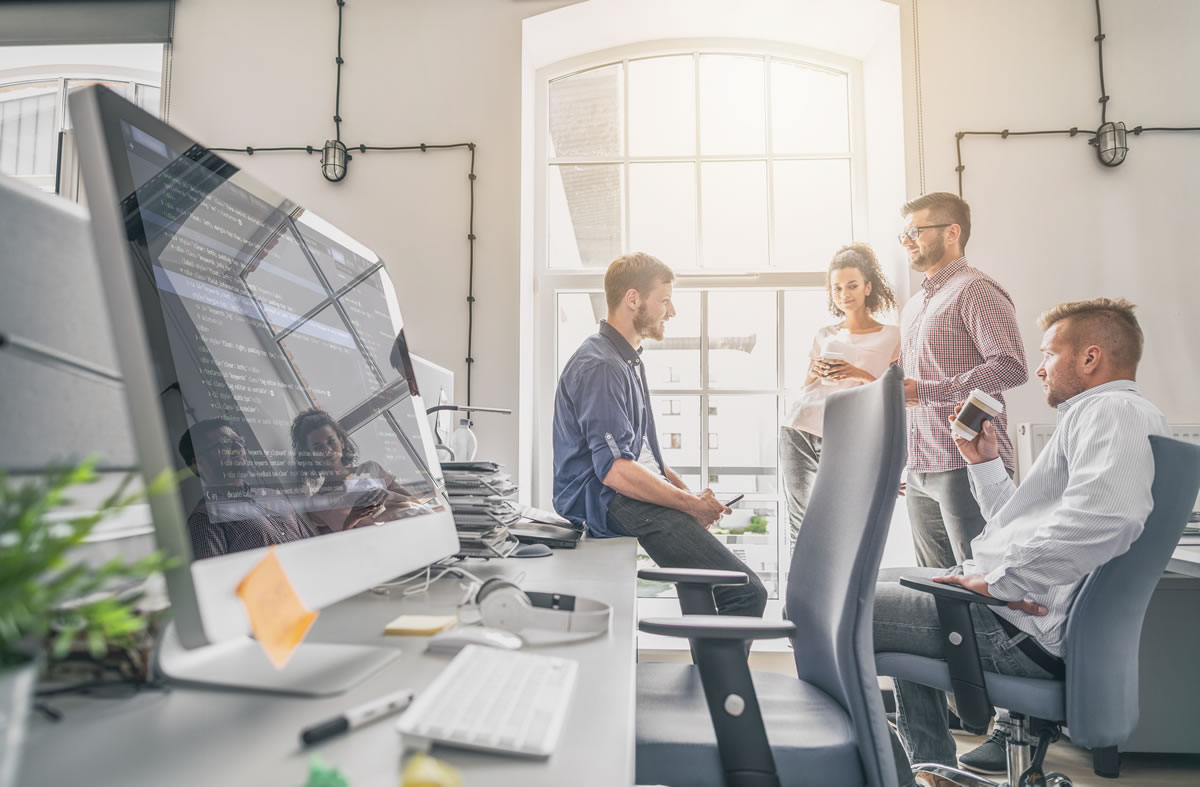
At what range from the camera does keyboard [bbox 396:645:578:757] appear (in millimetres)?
456

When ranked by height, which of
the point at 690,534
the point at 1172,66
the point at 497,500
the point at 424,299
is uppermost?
the point at 1172,66

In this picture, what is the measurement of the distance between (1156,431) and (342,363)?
156cm

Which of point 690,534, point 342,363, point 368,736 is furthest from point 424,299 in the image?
point 368,736

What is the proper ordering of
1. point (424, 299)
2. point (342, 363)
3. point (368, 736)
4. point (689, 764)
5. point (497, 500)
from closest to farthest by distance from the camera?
→ point (368, 736) → point (342, 363) → point (689, 764) → point (497, 500) → point (424, 299)

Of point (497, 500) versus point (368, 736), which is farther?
point (497, 500)

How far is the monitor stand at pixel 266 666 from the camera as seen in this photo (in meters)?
0.56

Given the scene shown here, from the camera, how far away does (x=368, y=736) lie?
1.57 ft

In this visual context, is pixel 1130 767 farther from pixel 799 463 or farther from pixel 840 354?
pixel 840 354

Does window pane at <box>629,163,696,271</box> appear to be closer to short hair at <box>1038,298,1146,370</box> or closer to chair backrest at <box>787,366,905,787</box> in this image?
short hair at <box>1038,298,1146,370</box>

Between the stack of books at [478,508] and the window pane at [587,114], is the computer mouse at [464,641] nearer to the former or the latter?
the stack of books at [478,508]

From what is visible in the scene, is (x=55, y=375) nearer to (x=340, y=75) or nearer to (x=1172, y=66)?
(x=340, y=75)

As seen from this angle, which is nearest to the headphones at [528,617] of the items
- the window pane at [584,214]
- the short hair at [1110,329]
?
the short hair at [1110,329]

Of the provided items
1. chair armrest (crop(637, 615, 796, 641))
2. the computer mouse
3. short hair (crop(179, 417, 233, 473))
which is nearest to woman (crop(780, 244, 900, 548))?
chair armrest (crop(637, 615, 796, 641))

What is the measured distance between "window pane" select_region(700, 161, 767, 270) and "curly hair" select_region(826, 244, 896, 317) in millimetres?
407
